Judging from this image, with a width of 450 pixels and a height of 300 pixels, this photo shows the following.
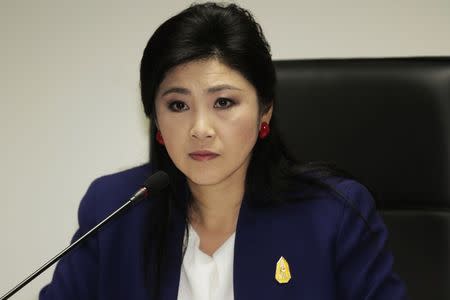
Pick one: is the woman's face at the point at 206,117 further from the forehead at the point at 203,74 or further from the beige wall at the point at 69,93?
the beige wall at the point at 69,93

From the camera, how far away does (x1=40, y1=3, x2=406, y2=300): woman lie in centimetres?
110

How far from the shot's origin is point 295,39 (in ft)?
5.25

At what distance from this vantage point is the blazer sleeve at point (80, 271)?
1.22 meters

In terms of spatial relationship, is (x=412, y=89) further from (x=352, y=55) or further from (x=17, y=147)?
(x=17, y=147)

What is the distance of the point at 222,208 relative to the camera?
1268 mm

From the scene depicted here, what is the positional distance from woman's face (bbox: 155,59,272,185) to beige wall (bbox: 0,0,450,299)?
21.5 inches

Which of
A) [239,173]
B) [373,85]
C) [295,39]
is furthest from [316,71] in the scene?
[295,39]

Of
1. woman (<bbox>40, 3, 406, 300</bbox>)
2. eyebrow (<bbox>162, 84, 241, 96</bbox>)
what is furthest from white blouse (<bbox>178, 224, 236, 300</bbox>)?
eyebrow (<bbox>162, 84, 241, 96</bbox>)

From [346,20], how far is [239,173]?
587mm

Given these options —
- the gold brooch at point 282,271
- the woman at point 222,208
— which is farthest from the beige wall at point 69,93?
the gold brooch at point 282,271

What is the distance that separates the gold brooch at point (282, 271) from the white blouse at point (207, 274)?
0.34 feet

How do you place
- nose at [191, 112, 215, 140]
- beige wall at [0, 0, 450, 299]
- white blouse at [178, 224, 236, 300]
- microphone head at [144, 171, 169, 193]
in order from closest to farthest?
microphone head at [144, 171, 169, 193] → nose at [191, 112, 215, 140] → white blouse at [178, 224, 236, 300] → beige wall at [0, 0, 450, 299]

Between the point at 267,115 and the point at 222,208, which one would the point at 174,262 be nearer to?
the point at 222,208

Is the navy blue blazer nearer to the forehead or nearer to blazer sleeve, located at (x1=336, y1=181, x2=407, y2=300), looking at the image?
blazer sleeve, located at (x1=336, y1=181, x2=407, y2=300)
